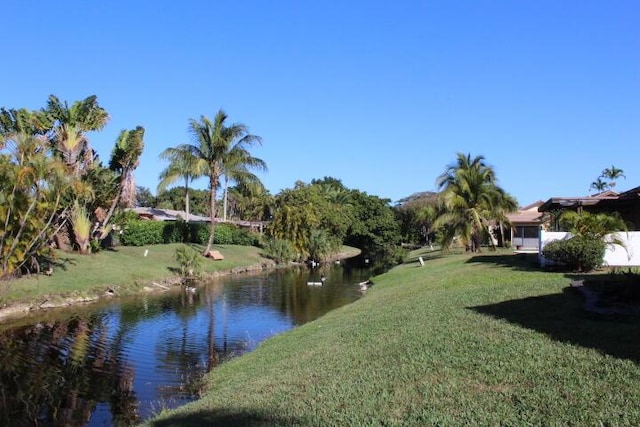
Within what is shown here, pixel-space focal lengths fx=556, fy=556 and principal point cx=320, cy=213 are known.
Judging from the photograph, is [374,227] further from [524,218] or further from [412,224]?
[524,218]

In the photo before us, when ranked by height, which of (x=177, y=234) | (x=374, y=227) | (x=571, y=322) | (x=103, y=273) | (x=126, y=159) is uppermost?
(x=126, y=159)

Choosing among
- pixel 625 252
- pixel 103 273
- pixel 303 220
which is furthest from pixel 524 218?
pixel 103 273

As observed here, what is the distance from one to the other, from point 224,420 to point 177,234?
41.5 metres

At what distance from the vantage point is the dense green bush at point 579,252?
19.0m

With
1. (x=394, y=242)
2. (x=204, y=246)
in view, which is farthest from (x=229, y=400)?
(x=394, y=242)

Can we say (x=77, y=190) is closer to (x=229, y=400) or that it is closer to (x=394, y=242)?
(x=229, y=400)

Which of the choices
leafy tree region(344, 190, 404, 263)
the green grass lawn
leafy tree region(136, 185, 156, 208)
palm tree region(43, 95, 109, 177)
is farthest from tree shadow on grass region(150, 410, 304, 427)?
leafy tree region(136, 185, 156, 208)

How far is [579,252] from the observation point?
62.6ft

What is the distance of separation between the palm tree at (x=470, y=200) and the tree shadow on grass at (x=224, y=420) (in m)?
31.0

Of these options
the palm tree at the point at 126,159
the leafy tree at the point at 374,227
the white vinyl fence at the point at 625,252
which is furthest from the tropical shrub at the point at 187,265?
the leafy tree at the point at 374,227

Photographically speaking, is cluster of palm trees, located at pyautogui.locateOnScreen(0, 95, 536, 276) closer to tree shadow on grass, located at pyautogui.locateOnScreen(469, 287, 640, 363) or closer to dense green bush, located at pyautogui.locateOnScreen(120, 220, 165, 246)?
dense green bush, located at pyautogui.locateOnScreen(120, 220, 165, 246)

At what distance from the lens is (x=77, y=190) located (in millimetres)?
22672

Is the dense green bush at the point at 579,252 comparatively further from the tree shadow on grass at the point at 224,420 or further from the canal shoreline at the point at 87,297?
the canal shoreline at the point at 87,297

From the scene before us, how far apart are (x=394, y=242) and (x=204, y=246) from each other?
3469 centimetres
